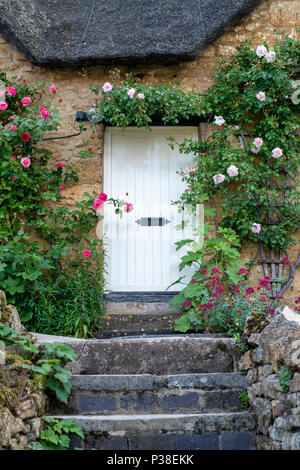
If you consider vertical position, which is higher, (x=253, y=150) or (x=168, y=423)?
(x=253, y=150)

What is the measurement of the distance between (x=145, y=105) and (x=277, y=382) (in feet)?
11.4

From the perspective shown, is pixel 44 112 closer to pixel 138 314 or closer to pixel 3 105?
pixel 3 105

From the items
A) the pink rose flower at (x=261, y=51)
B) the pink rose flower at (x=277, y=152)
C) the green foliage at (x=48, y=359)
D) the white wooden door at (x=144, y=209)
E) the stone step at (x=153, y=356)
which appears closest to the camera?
the green foliage at (x=48, y=359)

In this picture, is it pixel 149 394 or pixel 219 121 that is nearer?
pixel 149 394

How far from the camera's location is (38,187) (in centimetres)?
532

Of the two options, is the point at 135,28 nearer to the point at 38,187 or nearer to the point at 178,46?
the point at 178,46

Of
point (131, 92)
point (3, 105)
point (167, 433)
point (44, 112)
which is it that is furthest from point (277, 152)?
point (167, 433)

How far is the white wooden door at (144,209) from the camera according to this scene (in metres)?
5.48

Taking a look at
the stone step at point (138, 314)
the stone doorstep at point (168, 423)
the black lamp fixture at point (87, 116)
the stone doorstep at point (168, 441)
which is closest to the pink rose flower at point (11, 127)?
the black lamp fixture at point (87, 116)

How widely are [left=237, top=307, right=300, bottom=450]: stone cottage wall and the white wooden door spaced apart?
250cm

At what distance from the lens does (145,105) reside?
529cm

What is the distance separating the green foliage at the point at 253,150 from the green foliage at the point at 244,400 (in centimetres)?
239

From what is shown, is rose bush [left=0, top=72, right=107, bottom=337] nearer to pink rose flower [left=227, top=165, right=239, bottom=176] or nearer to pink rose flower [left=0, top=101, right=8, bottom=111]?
pink rose flower [left=0, top=101, right=8, bottom=111]

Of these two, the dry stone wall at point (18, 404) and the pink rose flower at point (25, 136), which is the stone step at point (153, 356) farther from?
the pink rose flower at point (25, 136)
